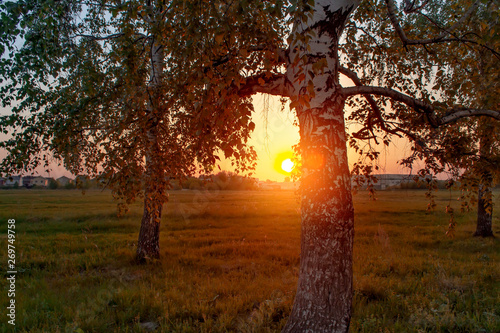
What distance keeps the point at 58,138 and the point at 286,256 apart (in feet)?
26.4

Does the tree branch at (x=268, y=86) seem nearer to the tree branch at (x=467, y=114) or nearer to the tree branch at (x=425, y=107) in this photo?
the tree branch at (x=425, y=107)

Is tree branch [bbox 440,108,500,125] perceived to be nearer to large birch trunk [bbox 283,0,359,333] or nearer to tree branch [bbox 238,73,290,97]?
large birch trunk [bbox 283,0,359,333]

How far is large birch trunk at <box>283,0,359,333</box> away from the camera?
12.1 ft

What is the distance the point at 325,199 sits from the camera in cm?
376

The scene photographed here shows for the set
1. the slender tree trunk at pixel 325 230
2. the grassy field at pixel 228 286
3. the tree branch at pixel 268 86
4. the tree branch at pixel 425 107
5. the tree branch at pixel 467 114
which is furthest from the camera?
the grassy field at pixel 228 286

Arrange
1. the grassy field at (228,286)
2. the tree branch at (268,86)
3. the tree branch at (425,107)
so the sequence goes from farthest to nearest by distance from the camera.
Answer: the grassy field at (228,286) → the tree branch at (425,107) → the tree branch at (268,86)

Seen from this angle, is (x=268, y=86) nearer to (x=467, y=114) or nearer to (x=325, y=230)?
(x=325, y=230)

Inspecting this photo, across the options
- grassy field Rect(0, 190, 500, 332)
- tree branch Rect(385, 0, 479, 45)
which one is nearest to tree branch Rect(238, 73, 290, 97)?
tree branch Rect(385, 0, 479, 45)

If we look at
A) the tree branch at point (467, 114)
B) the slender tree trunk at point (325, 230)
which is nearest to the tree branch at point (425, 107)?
the tree branch at point (467, 114)

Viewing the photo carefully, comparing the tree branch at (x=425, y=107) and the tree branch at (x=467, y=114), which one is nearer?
the tree branch at (x=425, y=107)

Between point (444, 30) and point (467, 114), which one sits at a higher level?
point (444, 30)

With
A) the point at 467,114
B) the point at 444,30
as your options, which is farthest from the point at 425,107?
the point at 444,30

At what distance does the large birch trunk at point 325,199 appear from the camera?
3.69m

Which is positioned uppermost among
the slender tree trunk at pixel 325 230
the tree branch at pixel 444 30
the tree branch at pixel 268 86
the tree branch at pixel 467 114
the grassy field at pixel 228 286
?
the tree branch at pixel 444 30
